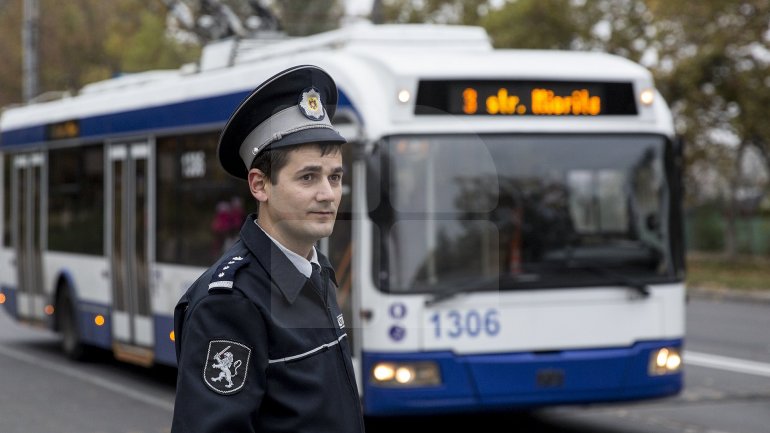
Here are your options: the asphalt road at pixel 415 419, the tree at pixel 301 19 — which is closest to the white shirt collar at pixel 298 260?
the asphalt road at pixel 415 419

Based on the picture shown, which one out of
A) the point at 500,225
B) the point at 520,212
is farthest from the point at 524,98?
Answer: the point at 500,225

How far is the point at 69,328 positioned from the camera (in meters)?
14.2

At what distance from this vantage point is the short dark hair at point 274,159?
2.96 m

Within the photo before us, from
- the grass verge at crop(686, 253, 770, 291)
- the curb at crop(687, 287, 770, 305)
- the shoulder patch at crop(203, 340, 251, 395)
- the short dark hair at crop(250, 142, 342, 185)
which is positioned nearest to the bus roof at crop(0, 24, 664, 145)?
the short dark hair at crop(250, 142, 342, 185)

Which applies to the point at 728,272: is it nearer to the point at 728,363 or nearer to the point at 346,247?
the point at 728,363

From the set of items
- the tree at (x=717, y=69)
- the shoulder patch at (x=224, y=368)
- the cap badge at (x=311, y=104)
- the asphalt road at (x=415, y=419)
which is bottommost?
the asphalt road at (x=415, y=419)

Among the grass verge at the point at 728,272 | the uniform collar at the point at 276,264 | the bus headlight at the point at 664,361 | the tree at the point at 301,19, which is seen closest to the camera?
the uniform collar at the point at 276,264

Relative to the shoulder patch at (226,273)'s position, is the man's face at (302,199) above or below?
above

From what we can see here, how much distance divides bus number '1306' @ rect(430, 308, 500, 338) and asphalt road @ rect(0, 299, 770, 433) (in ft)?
5.08

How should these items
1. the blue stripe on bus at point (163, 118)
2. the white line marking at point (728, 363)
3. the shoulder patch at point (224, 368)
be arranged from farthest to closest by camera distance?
the white line marking at point (728, 363) < the blue stripe on bus at point (163, 118) < the shoulder patch at point (224, 368)

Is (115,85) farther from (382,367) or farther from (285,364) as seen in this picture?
(285,364)

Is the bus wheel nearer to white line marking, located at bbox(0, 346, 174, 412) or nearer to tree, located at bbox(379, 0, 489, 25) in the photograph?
white line marking, located at bbox(0, 346, 174, 412)

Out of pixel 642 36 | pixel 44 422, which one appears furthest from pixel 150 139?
pixel 642 36

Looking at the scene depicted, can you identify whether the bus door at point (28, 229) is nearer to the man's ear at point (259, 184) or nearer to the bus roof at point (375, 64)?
the bus roof at point (375, 64)
